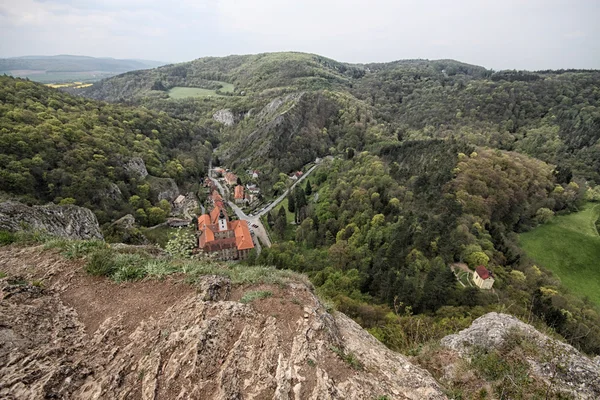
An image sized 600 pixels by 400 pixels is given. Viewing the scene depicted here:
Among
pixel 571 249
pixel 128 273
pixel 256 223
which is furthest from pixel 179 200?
pixel 571 249

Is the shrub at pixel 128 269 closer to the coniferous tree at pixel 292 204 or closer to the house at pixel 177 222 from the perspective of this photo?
the house at pixel 177 222

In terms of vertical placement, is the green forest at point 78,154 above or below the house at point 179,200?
above

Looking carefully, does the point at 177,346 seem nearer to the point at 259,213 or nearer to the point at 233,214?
the point at 233,214

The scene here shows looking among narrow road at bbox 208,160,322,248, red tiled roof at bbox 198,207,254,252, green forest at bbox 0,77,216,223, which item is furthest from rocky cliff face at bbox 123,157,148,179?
red tiled roof at bbox 198,207,254,252

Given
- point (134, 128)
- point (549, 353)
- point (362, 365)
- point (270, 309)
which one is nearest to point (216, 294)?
point (270, 309)

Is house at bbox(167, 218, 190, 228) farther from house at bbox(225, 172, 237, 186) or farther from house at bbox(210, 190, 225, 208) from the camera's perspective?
house at bbox(225, 172, 237, 186)

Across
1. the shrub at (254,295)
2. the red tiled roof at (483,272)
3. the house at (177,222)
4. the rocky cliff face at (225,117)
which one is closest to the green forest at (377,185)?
the red tiled roof at (483,272)
